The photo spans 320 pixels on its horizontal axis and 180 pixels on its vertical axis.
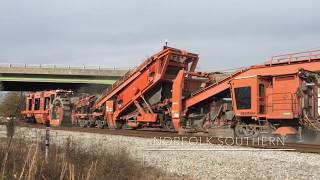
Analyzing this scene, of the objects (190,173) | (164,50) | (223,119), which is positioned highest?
(164,50)

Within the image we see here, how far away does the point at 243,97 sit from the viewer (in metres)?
19.0

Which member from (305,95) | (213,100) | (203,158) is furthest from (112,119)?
(203,158)

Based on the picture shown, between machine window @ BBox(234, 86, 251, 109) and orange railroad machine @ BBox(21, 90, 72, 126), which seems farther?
orange railroad machine @ BBox(21, 90, 72, 126)

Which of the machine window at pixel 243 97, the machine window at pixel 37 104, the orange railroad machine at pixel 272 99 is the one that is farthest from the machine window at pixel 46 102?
the machine window at pixel 243 97

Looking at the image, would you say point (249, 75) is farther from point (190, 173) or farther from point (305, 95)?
point (190, 173)

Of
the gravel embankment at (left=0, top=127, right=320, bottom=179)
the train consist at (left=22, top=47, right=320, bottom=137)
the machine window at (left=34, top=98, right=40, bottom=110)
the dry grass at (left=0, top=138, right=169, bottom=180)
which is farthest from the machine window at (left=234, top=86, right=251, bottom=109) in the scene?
the machine window at (left=34, top=98, right=40, bottom=110)

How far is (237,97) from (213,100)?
8.27 ft

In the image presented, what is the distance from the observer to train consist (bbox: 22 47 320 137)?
17453 mm

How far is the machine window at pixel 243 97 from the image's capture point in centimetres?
1877

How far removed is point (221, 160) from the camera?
36.0 ft

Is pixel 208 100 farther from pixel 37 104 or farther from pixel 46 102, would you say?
pixel 37 104

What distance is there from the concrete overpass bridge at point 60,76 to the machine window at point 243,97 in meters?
41.7

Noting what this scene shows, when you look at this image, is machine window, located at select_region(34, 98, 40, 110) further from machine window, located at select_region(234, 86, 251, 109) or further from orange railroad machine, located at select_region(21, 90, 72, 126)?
machine window, located at select_region(234, 86, 251, 109)

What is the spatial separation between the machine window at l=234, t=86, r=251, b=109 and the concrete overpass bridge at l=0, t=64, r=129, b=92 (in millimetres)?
41714
